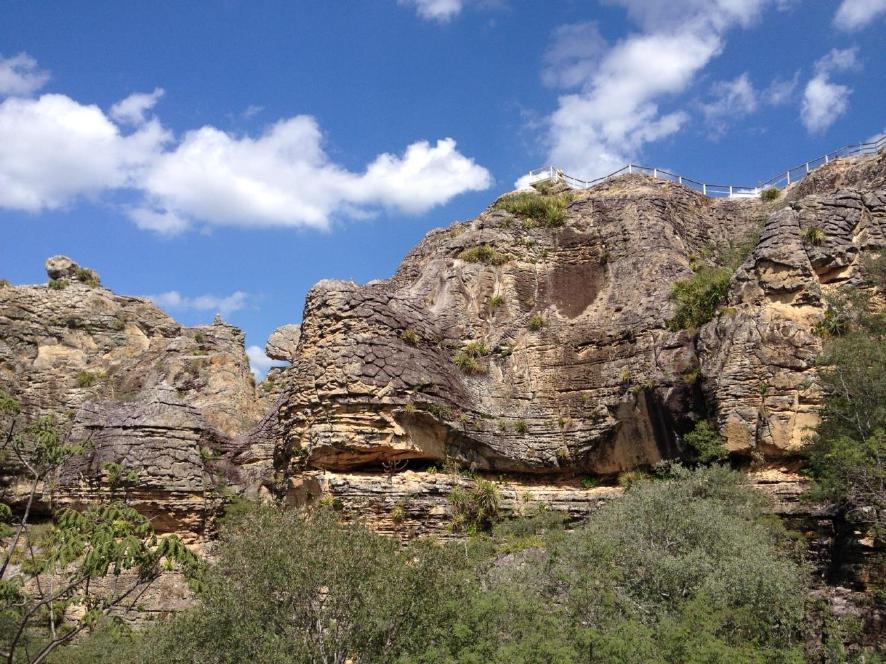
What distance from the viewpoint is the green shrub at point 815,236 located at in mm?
25688

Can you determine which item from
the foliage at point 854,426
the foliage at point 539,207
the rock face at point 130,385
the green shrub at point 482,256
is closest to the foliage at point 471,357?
the green shrub at point 482,256

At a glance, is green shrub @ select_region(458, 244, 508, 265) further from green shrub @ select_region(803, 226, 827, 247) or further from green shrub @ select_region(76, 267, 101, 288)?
green shrub @ select_region(76, 267, 101, 288)

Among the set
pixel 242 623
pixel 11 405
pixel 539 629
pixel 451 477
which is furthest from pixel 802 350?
pixel 11 405

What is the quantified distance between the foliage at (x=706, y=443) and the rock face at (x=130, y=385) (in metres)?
15.8

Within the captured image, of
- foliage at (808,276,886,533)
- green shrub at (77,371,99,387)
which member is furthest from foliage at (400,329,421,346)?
green shrub at (77,371,99,387)

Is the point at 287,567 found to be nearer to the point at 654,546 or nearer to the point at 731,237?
the point at 654,546

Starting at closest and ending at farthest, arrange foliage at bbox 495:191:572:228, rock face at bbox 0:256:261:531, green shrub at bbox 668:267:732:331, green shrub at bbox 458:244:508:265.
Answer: green shrub at bbox 668:267:732:331
rock face at bbox 0:256:261:531
green shrub at bbox 458:244:508:265
foliage at bbox 495:191:572:228

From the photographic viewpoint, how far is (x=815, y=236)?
25703 millimetres

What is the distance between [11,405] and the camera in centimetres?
1398

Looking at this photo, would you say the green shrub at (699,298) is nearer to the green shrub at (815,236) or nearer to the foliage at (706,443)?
the green shrub at (815,236)

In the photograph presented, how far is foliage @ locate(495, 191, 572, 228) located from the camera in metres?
33.2

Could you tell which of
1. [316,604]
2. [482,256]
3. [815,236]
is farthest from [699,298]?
[316,604]

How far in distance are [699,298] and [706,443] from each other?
5556 millimetres

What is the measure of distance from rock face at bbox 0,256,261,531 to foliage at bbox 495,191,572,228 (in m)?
14.2
